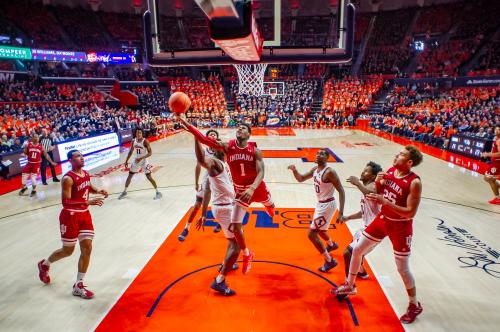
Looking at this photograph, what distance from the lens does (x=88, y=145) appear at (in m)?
14.4

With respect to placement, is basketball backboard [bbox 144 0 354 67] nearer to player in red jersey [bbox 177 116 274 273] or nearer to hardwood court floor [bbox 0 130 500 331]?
hardwood court floor [bbox 0 130 500 331]

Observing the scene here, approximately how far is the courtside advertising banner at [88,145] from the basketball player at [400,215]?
40.2 feet

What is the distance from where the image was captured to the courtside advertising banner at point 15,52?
2522 cm

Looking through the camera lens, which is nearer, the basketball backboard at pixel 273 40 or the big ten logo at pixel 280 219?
the big ten logo at pixel 280 219

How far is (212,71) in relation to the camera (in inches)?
1332

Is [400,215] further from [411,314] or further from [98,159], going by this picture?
[98,159]

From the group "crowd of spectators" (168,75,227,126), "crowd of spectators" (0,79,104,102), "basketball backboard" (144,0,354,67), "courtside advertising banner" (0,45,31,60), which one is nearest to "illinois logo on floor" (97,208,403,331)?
"basketball backboard" (144,0,354,67)

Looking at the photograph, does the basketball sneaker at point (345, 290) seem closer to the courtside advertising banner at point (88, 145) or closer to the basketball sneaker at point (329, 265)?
the basketball sneaker at point (329, 265)

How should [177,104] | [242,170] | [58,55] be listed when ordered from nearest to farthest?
[177,104] → [242,170] → [58,55]

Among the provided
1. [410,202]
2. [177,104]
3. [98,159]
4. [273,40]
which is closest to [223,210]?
[177,104]

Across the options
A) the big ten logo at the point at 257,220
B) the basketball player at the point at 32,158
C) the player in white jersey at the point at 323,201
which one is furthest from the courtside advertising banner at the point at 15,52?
the player in white jersey at the point at 323,201

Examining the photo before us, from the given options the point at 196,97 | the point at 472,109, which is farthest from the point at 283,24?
the point at 196,97

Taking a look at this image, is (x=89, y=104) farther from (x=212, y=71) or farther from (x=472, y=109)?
(x=472, y=109)

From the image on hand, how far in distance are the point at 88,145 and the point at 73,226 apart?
11.3m
